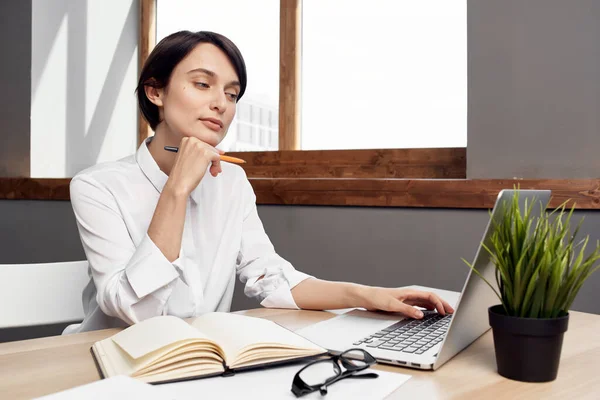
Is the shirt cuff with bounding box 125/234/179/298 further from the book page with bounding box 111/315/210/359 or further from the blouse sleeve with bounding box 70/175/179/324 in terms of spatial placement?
the book page with bounding box 111/315/210/359

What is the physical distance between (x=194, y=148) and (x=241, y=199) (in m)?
0.30

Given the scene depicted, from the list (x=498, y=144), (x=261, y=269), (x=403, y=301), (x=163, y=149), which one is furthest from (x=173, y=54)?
(x=498, y=144)

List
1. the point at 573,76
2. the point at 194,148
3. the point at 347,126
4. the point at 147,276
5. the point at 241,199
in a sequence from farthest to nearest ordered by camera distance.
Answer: the point at 347,126 → the point at 573,76 → the point at 241,199 → the point at 194,148 → the point at 147,276

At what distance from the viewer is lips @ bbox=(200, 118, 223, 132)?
4.38 ft

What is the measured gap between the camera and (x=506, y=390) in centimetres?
68

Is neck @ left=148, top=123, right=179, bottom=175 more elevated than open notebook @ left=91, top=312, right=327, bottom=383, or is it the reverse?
neck @ left=148, top=123, right=179, bottom=175

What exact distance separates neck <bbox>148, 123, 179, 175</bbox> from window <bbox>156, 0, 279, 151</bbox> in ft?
4.03

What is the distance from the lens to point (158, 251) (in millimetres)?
1076

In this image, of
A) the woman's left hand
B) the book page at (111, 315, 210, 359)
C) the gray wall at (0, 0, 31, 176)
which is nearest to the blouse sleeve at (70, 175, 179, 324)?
the book page at (111, 315, 210, 359)

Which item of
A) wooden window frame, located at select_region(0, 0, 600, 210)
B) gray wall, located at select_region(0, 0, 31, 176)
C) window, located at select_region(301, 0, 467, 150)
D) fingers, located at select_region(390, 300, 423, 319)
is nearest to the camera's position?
fingers, located at select_region(390, 300, 423, 319)

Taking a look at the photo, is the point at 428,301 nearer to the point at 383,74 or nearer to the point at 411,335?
the point at 411,335

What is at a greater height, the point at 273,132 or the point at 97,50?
the point at 97,50

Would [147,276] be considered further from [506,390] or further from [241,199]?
[506,390]

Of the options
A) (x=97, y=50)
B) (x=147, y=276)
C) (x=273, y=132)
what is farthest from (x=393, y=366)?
(x=97, y=50)
